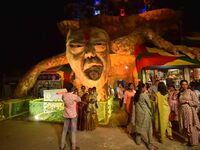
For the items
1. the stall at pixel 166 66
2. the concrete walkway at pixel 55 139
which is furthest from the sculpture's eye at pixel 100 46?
the concrete walkway at pixel 55 139

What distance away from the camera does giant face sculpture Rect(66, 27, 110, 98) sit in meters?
8.23

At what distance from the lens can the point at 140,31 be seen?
35.9ft

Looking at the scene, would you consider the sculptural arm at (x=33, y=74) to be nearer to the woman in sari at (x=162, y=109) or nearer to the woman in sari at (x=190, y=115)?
the woman in sari at (x=162, y=109)

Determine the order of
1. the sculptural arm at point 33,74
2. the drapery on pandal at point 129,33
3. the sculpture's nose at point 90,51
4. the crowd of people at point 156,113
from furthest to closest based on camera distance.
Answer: the sculptural arm at point 33,74
the drapery on pandal at point 129,33
the sculpture's nose at point 90,51
the crowd of people at point 156,113

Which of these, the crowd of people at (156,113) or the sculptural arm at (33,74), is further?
the sculptural arm at (33,74)

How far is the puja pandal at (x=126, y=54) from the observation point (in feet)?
29.0

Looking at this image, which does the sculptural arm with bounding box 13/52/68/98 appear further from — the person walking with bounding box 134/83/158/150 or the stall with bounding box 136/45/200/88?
the person walking with bounding box 134/83/158/150

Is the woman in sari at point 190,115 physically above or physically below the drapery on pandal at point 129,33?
below

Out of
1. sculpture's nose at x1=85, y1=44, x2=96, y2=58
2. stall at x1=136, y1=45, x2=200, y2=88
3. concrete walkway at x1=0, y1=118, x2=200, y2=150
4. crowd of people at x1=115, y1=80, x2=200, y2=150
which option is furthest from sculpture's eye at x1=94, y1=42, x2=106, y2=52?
crowd of people at x1=115, y1=80, x2=200, y2=150

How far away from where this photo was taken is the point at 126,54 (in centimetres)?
1046

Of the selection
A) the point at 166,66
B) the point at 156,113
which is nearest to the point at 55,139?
the point at 156,113

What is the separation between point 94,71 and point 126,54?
243 cm

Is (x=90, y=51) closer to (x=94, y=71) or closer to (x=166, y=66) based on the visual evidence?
(x=94, y=71)

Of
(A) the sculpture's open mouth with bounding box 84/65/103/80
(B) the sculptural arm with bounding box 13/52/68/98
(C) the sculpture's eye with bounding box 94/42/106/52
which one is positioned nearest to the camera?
(C) the sculpture's eye with bounding box 94/42/106/52
